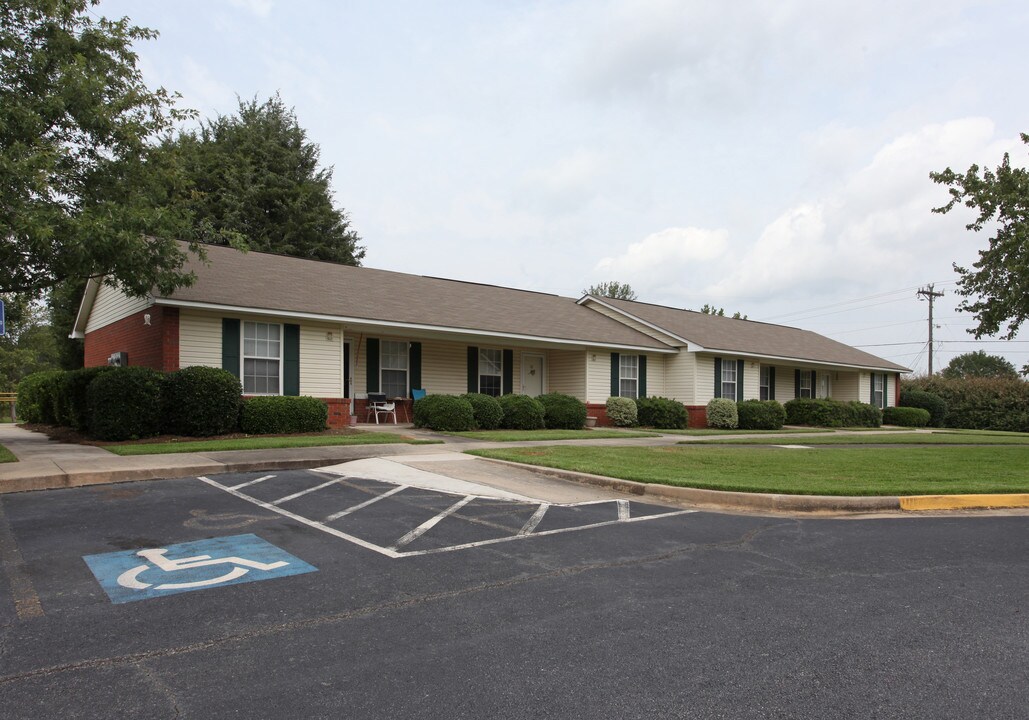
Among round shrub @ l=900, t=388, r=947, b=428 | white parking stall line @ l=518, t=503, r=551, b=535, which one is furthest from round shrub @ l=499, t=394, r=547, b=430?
round shrub @ l=900, t=388, r=947, b=428

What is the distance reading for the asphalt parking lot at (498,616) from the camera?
3.33 m

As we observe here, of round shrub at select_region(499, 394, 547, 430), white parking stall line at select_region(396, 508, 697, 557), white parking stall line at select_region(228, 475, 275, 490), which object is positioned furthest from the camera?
round shrub at select_region(499, 394, 547, 430)

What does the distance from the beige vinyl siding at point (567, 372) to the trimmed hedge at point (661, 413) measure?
7.00 feet

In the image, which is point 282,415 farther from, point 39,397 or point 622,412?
point 622,412

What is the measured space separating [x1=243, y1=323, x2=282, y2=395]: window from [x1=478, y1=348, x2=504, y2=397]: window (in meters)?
7.34

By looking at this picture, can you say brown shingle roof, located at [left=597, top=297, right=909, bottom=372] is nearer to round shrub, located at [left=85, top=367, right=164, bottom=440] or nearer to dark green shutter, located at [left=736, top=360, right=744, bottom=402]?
dark green shutter, located at [left=736, top=360, right=744, bottom=402]

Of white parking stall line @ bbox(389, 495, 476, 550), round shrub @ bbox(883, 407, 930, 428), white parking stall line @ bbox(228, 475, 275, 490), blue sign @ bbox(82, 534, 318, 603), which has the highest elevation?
white parking stall line @ bbox(228, 475, 275, 490)

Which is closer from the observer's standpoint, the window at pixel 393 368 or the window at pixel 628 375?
the window at pixel 393 368

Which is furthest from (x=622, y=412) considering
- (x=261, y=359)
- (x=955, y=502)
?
(x=955, y=502)

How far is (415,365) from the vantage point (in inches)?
830

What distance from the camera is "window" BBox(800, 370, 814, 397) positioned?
3212cm

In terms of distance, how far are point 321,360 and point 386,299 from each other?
12.0 feet

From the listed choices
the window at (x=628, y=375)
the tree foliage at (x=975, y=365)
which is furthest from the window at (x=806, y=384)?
the tree foliage at (x=975, y=365)

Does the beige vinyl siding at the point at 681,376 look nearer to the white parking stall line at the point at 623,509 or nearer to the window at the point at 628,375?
the window at the point at 628,375
